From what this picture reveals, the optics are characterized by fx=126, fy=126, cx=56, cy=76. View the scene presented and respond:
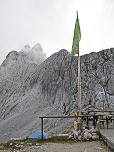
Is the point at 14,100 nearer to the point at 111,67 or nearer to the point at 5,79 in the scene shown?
the point at 5,79

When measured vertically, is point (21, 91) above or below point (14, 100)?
above

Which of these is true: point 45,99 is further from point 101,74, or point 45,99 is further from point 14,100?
point 101,74

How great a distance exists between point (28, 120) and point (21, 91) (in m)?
25.3

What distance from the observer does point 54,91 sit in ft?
153

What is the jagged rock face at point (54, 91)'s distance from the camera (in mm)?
32781

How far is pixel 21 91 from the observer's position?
5819 centimetres

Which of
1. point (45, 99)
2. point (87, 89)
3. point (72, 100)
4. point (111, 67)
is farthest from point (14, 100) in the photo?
point (111, 67)

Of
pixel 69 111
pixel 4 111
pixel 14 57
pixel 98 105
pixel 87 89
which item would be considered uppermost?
pixel 14 57

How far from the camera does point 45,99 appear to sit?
45.8 m

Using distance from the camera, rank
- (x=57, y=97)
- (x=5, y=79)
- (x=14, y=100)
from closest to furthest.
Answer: (x=57, y=97)
(x=14, y=100)
(x=5, y=79)

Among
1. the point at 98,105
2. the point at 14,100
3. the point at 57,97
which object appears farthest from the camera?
the point at 14,100

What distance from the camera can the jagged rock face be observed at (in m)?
32.8

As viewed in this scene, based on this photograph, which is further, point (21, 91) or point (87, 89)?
point (21, 91)

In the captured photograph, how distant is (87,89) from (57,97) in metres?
11.6
